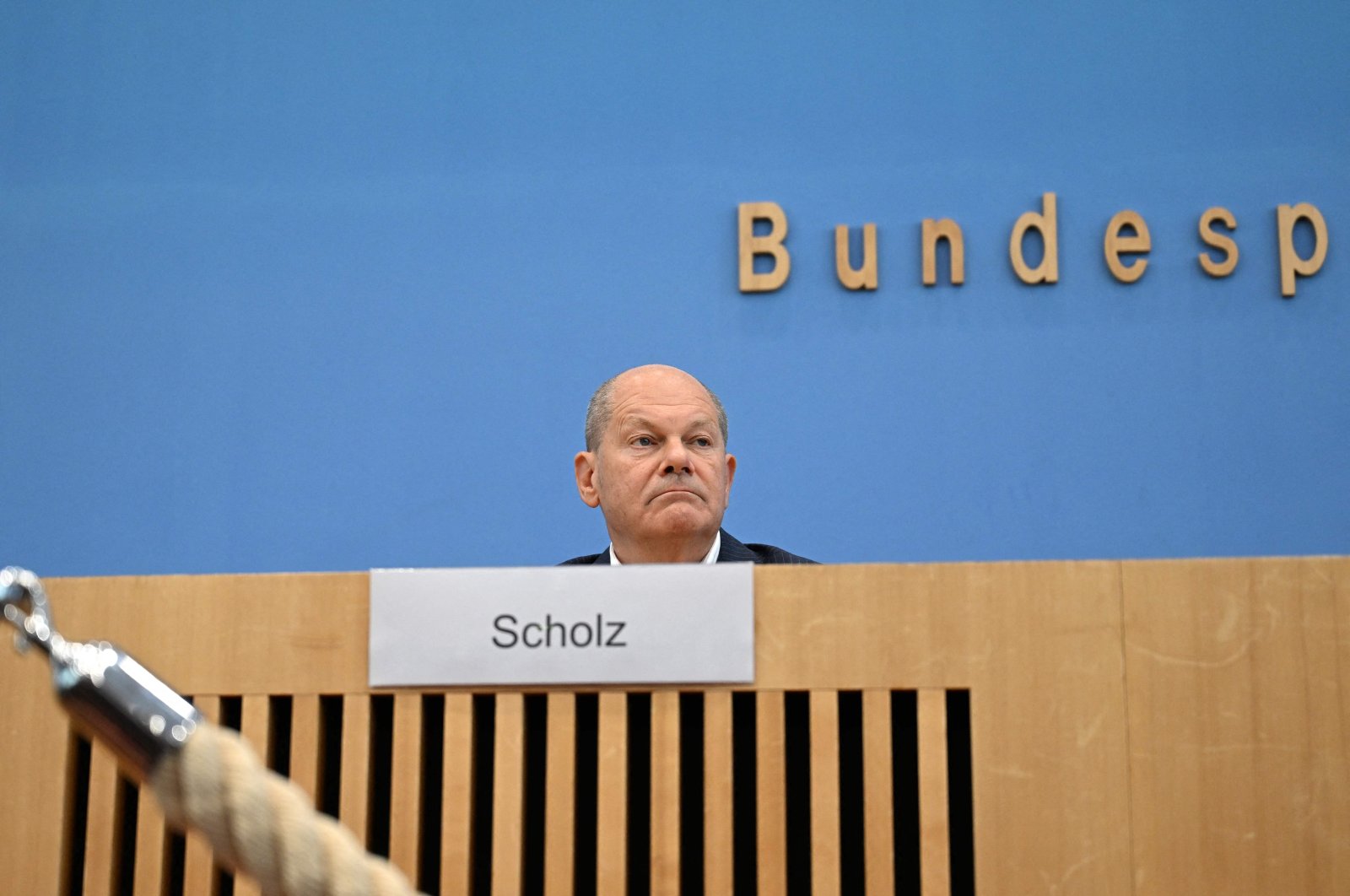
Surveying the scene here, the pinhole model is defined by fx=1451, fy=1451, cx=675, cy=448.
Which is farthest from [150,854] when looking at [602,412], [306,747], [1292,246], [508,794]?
[1292,246]

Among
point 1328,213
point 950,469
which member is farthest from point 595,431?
point 1328,213

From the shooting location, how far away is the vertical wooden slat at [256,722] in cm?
108

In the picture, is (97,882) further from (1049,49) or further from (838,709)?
(1049,49)

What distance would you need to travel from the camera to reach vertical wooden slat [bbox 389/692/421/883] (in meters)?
1.05

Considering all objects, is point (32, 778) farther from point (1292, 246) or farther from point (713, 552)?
point (1292, 246)

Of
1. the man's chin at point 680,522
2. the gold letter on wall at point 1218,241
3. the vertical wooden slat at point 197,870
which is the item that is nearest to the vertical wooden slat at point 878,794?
the vertical wooden slat at point 197,870

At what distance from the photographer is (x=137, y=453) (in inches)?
94.0

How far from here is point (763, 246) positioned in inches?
89.8

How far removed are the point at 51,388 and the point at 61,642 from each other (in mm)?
2002

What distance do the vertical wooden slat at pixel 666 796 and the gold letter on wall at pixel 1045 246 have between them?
137 centimetres

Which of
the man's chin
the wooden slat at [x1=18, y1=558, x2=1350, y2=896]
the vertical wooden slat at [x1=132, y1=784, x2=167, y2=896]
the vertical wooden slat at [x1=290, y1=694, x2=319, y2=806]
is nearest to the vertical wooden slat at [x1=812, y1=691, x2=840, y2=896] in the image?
the wooden slat at [x1=18, y1=558, x2=1350, y2=896]

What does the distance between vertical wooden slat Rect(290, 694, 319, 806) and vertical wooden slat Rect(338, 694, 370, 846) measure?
0.02 m

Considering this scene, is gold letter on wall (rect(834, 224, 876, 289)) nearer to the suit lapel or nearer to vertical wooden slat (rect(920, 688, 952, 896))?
the suit lapel

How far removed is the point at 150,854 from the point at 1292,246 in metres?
1.82
